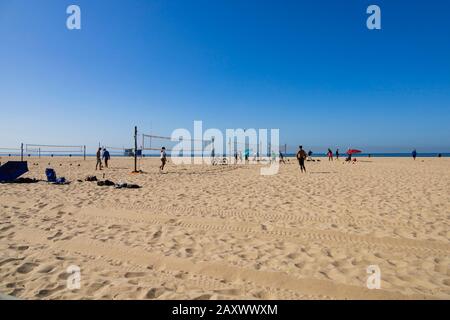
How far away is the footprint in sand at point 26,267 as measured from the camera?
3.33 meters

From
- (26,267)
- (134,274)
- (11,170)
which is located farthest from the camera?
(11,170)

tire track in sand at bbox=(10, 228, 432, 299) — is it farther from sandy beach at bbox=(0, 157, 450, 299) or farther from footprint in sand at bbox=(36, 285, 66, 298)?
footprint in sand at bbox=(36, 285, 66, 298)

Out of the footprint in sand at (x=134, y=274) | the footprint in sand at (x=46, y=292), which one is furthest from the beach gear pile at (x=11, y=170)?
the footprint in sand at (x=134, y=274)

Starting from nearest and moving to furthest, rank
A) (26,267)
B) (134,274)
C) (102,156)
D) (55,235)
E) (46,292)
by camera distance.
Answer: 1. (46,292)
2. (134,274)
3. (26,267)
4. (55,235)
5. (102,156)

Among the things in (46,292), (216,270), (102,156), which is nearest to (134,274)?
(46,292)

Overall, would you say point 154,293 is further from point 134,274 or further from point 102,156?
point 102,156

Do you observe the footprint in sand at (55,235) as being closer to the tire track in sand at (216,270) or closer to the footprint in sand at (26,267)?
the tire track in sand at (216,270)

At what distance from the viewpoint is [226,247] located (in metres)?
4.28

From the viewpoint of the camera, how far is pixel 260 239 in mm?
4656

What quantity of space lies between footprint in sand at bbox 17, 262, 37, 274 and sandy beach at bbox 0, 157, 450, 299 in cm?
1

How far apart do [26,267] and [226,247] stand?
279 cm

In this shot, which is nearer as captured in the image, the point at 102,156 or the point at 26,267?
the point at 26,267

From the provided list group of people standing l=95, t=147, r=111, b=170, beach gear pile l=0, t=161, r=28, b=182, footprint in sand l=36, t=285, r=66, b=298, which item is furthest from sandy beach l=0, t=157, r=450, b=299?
group of people standing l=95, t=147, r=111, b=170
